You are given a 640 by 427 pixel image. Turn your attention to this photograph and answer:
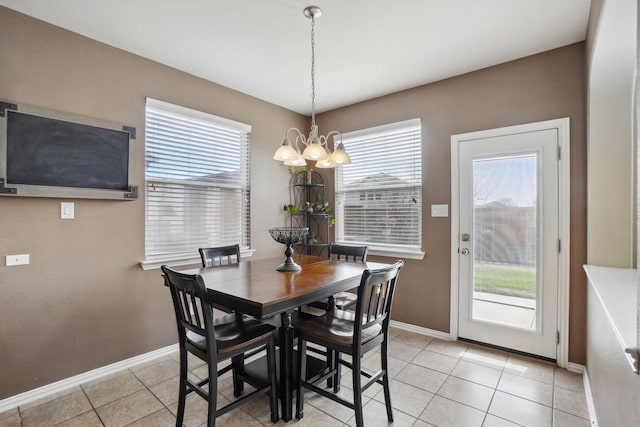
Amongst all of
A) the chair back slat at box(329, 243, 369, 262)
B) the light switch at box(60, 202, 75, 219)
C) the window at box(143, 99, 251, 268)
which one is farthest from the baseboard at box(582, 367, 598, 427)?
the light switch at box(60, 202, 75, 219)

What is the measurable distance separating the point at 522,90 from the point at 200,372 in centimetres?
375

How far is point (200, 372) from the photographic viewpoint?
2.60 meters

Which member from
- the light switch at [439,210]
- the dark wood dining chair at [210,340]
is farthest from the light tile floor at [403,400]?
the light switch at [439,210]

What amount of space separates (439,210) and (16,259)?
359 cm

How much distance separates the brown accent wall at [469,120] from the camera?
8.32ft

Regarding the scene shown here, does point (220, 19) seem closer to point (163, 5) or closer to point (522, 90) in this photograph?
point (163, 5)

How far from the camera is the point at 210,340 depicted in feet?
5.31

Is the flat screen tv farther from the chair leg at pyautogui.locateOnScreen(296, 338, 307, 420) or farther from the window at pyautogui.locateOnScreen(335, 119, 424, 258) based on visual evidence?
the window at pyautogui.locateOnScreen(335, 119, 424, 258)

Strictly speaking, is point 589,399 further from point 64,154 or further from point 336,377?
point 64,154

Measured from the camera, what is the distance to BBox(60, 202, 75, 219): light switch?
92.6 inches

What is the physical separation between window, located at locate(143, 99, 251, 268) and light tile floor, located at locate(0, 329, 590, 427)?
1.02 m

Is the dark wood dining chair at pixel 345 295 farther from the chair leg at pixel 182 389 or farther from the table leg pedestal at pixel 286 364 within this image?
the chair leg at pixel 182 389

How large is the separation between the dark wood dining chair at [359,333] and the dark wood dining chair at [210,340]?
0.24 meters

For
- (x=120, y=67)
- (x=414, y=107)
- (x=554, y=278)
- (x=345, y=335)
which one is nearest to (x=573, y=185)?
(x=554, y=278)
